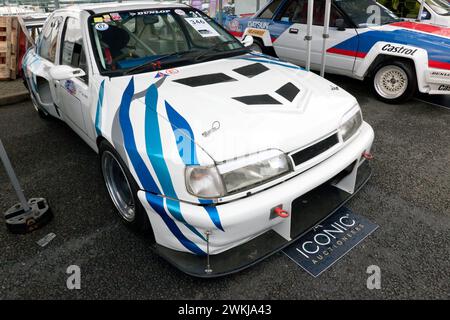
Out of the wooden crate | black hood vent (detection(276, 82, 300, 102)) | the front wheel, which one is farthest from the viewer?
the wooden crate

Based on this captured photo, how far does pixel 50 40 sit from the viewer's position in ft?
11.5

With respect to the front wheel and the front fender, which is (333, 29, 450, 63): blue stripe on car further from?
the front wheel

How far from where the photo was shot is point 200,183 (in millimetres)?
1713

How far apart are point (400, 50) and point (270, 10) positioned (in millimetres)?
2459

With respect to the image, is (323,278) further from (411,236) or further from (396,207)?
(396,207)

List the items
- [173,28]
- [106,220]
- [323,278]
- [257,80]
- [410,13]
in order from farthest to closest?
[410,13], [173,28], [106,220], [257,80], [323,278]

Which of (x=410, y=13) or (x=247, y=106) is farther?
(x=410, y=13)

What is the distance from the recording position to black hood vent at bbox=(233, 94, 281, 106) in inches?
82.0

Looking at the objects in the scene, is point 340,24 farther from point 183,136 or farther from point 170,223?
point 170,223

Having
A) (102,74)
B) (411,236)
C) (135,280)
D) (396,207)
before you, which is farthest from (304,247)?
(102,74)

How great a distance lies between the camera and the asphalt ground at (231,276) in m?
1.94

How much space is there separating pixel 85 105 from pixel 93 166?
0.92m

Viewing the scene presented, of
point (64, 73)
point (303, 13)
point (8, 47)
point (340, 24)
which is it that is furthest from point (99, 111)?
point (8, 47)

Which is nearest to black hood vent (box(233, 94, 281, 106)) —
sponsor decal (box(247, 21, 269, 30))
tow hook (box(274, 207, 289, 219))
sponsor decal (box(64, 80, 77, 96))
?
tow hook (box(274, 207, 289, 219))
